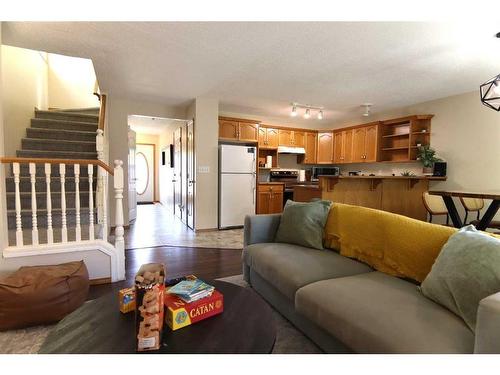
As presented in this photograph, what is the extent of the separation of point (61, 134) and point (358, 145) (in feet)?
18.0

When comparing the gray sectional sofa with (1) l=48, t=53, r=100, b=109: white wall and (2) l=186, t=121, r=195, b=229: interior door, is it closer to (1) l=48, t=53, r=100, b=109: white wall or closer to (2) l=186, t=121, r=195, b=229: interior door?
(2) l=186, t=121, r=195, b=229: interior door

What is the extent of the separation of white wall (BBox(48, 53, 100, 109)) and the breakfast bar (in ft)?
16.5

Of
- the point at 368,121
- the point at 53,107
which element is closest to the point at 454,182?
the point at 368,121

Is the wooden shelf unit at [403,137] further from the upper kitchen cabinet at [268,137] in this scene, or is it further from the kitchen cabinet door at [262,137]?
the kitchen cabinet door at [262,137]

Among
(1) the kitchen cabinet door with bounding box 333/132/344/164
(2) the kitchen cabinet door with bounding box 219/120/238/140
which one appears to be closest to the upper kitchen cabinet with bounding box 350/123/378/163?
(1) the kitchen cabinet door with bounding box 333/132/344/164

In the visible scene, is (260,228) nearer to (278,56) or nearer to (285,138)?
(278,56)

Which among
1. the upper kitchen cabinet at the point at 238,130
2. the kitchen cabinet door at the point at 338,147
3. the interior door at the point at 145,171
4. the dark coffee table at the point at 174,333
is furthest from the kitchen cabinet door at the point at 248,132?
the interior door at the point at 145,171

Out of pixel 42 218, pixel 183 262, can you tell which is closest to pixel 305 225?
pixel 183 262

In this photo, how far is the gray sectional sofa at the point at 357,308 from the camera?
1.02m

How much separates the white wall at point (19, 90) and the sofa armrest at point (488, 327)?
15.1 ft

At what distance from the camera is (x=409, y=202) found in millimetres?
4145

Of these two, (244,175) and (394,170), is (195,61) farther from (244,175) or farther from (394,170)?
(394,170)

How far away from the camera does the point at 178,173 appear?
6102 millimetres

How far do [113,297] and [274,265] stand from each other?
3.43ft
